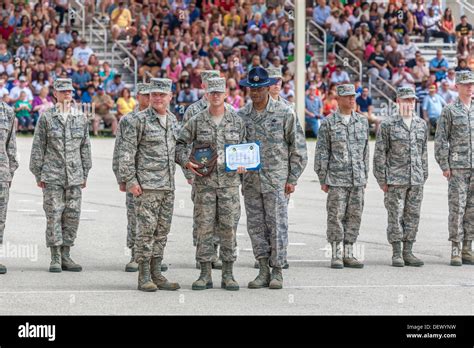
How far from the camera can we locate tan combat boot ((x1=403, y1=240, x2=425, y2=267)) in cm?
1427

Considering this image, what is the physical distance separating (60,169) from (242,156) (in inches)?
99.0

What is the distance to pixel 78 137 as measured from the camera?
14055 mm

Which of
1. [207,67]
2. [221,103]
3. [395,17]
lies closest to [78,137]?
[221,103]

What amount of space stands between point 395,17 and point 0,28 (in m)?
11.1

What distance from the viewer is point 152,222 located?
1232 cm

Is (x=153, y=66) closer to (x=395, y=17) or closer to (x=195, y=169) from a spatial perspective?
(x=395, y=17)

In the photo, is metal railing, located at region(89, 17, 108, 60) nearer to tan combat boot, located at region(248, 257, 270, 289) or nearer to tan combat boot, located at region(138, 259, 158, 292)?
tan combat boot, located at region(248, 257, 270, 289)

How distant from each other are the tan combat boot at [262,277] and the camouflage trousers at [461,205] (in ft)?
9.14

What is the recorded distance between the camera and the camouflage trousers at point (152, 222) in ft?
40.4

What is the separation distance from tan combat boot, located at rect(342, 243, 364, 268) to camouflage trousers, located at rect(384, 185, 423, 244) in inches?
17.3

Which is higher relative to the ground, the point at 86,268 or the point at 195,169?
the point at 195,169

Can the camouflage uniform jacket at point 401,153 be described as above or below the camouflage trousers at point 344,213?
above

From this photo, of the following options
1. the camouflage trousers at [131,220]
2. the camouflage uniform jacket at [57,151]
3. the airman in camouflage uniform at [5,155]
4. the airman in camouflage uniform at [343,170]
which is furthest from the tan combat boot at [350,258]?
the airman in camouflage uniform at [5,155]

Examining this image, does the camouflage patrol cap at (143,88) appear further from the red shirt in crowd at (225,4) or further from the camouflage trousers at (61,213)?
the red shirt in crowd at (225,4)
